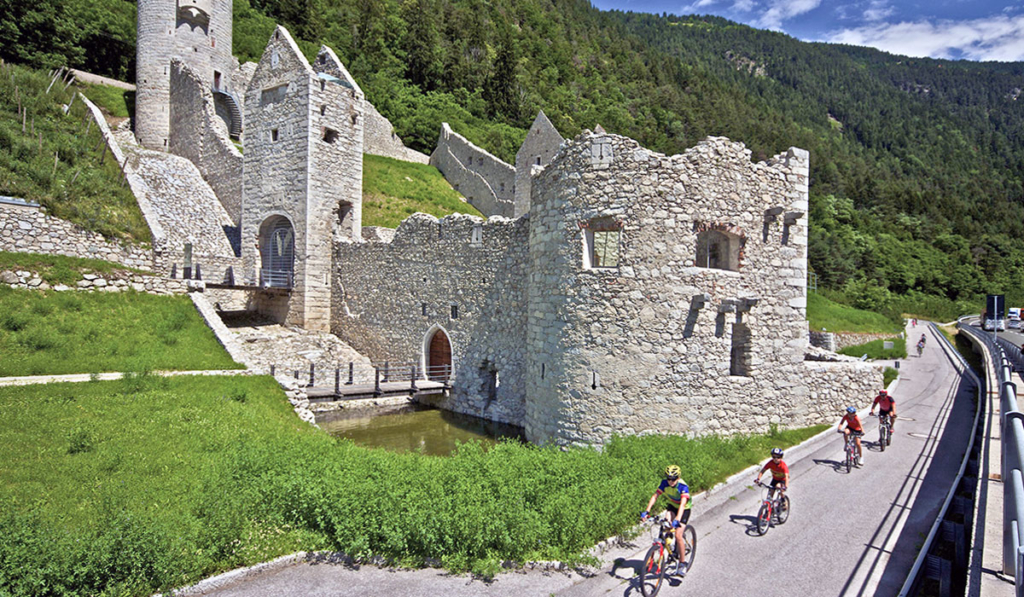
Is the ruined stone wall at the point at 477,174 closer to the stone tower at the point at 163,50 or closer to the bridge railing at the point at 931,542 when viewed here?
the stone tower at the point at 163,50

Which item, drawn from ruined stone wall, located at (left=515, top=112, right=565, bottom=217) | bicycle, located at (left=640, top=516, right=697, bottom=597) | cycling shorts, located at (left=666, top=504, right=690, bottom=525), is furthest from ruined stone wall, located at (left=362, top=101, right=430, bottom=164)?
bicycle, located at (left=640, top=516, right=697, bottom=597)

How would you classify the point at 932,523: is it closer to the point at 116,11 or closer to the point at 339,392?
the point at 339,392

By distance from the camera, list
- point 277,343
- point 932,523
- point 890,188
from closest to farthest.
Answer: point 932,523
point 277,343
point 890,188

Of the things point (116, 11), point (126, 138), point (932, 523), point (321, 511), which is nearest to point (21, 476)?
point (321, 511)

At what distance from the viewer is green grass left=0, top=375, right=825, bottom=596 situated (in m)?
5.50

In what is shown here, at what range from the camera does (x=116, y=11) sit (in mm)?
38625

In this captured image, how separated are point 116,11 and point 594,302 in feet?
148

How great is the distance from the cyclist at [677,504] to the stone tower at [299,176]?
17530 mm

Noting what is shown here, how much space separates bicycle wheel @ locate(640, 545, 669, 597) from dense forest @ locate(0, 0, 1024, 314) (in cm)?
3999

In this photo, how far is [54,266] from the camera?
1477 cm

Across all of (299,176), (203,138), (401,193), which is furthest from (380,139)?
(299,176)

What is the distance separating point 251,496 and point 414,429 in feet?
30.9

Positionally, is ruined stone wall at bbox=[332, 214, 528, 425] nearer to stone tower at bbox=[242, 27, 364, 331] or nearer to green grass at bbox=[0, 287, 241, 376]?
stone tower at bbox=[242, 27, 364, 331]

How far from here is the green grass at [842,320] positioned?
33.0 m
